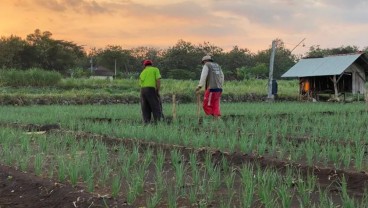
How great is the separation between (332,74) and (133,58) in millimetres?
39726

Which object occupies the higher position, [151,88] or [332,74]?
[332,74]

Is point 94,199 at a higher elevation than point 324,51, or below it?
below

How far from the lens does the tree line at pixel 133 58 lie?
3694 centimetres

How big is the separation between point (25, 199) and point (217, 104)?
6338 mm

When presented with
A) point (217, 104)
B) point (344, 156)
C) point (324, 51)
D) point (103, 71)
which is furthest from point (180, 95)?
point (103, 71)

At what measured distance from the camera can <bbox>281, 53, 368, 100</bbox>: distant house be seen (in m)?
21.2

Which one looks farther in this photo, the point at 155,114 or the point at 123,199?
the point at 155,114

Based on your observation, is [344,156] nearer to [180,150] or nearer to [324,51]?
[180,150]

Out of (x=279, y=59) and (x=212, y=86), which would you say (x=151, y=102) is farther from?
(x=279, y=59)

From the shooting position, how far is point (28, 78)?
22250mm

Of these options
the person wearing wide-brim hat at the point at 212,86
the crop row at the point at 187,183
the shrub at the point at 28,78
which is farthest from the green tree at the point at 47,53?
the crop row at the point at 187,183

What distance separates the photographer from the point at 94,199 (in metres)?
3.15

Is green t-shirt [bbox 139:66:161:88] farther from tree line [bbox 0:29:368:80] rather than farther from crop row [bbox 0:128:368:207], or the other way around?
tree line [bbox 0:29:368:80]

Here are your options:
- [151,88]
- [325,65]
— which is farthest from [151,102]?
[325,65]
